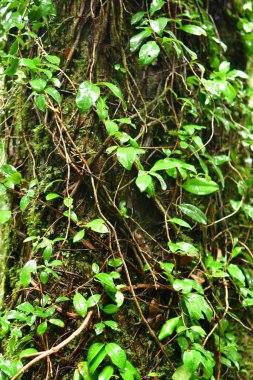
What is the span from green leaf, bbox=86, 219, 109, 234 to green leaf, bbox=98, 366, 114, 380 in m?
0.44

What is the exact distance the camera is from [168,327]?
4.72 ft

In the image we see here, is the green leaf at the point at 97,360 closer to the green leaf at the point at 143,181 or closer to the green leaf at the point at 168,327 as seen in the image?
the green leaf at the point at 168,327

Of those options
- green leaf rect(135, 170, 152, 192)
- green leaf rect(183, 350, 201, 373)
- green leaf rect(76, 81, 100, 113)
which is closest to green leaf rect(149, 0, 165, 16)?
green leaf rect(76, 81, 100, 113)

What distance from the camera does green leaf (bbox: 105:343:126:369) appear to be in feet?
4.25

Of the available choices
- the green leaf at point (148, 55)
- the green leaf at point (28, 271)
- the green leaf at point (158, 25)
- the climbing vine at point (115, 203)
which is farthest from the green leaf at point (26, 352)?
the green leaf at point (158, 25)

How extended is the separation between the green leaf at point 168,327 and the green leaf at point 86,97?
797 millimetres

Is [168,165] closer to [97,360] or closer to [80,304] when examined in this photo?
[80,304]

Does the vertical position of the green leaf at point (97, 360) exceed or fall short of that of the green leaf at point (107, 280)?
it falls short

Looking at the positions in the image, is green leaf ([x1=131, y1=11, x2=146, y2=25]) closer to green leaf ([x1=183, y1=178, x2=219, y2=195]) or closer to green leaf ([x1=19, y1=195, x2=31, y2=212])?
green leaf ([x1=183, y1=178, x2=219, y2=195])

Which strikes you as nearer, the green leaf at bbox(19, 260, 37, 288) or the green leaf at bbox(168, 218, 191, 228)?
the green leaf at bbox(19, 260, 37, 288)

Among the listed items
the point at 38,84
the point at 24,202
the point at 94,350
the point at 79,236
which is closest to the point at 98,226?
the point at 79,236

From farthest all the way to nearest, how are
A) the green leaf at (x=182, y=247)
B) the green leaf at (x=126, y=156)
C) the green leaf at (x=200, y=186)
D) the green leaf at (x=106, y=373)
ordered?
1. the green leaf at (x=200, y=186)
2. the green leaf at (x=182, y=247)
3. the green leaf at (x=126, y=156)
4. the green leaf at (x=106, y=373)

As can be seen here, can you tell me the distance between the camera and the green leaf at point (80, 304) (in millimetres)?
1331

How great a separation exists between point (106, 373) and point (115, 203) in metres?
0.60
